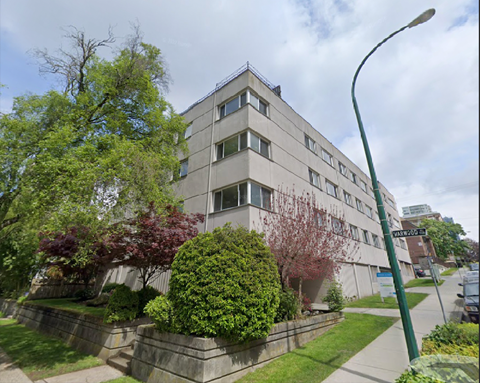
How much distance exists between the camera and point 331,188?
→ 2102 centimetres

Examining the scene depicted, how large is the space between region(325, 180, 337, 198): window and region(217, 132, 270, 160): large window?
27.1 ft

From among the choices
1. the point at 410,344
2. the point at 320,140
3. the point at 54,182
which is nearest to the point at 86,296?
the point at 54,182

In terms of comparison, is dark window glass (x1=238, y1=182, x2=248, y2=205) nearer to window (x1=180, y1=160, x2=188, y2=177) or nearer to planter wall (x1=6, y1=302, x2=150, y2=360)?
window (x1=180, y1=160, x2=188, y2=177)

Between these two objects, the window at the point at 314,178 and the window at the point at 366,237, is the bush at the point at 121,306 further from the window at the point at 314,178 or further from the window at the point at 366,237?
the window at the point at 366,237

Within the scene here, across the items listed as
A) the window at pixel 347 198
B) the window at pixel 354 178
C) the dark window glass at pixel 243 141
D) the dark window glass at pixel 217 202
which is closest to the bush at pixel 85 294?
the dark window glass at pixel 217 202

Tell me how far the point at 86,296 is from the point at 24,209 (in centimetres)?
1043

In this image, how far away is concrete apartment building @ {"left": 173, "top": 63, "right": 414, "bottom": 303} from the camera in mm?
12703

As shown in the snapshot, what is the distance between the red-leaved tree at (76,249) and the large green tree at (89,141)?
1001mm

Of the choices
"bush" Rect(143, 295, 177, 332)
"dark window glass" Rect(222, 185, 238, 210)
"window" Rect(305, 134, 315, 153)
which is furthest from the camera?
"window" Rect(305, 134, 315, 153)

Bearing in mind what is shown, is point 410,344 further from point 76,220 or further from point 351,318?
point 76,220

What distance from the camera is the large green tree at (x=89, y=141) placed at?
8016mm

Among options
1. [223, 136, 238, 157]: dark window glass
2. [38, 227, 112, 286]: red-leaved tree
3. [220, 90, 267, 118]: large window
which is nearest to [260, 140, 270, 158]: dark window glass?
[223, 136, 238, 157]: dark window glass

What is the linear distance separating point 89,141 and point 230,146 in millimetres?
7228

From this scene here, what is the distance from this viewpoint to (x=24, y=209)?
849cm
